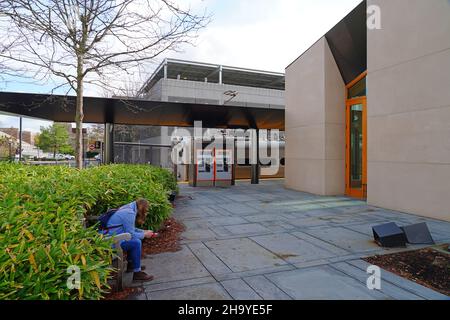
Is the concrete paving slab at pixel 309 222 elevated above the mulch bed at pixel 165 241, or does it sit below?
above

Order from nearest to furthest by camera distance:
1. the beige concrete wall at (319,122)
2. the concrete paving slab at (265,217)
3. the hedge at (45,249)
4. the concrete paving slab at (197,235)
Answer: the hedge at (45,249) → the concrete paving slab at (197,235) → the concrete paving slab at (265,217) → the beige concrete wall at (319,122)

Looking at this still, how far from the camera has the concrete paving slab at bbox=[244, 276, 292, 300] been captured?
11.2 feet

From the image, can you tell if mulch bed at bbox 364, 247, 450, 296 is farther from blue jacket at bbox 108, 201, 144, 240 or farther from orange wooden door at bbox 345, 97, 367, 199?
orange wooden door at bbox 345, 97, 367, 199

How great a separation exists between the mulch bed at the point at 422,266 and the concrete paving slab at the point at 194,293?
8.39ft

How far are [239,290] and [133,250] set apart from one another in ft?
4.81

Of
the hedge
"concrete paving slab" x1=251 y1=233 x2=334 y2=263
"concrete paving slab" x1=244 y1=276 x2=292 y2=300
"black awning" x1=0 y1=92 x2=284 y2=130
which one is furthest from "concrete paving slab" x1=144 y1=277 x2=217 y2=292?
"black awning" x1=0 y1=92 x2=284 y2=130

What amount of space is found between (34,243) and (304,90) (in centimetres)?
1240

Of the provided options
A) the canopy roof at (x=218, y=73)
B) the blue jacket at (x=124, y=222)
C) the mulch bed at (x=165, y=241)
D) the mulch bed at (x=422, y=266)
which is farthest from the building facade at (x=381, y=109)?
the canopy roof at (x=218, y=73)

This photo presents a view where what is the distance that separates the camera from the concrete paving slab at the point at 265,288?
3406 mm

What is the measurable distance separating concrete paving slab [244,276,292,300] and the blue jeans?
4.79 feet

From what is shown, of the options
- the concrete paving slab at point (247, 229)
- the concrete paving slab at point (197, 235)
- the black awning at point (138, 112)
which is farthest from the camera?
the black awning at point (138, 112)

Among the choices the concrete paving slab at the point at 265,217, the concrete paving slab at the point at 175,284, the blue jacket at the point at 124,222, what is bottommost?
the concrete paving slab at the point at 175,284

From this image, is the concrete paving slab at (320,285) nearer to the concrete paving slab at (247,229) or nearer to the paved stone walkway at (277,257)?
the paved stone walkway at (277,257)
